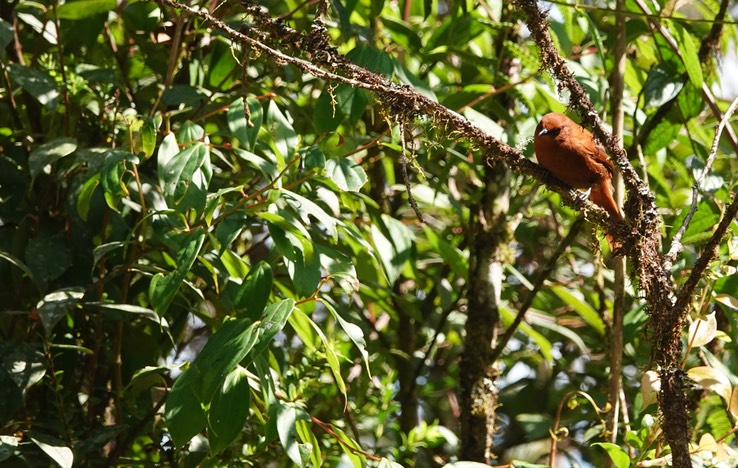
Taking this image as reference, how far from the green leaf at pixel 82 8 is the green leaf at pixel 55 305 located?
591 mm

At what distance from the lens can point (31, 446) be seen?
162 centimetres

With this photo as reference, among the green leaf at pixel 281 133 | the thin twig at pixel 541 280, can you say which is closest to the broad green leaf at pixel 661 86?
the thin twig at pixel 541 280

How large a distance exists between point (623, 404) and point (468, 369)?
357 mm

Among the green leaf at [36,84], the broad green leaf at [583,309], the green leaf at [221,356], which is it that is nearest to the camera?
the green leaf at [221,356]

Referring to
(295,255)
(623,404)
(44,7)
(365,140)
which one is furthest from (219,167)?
(623,404)

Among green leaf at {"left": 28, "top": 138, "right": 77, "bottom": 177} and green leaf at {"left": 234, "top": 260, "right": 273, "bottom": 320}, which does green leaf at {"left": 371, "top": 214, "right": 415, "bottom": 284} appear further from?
green leaf at {"left": 28, "top": 138, "right": 77, "bottom": 177}

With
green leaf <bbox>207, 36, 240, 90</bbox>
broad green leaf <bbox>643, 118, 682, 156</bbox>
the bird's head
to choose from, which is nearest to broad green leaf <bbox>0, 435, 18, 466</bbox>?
green leaf <bbox>207, 36, 240, 90</bbox>

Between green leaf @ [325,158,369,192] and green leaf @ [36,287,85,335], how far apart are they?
1.50 feet

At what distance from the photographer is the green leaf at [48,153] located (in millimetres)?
1532

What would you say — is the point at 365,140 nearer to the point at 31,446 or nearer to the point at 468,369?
the point at 468,369

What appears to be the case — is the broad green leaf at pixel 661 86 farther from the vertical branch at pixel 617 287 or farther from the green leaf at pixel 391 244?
the green leaf at pixel 391 244

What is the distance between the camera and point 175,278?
1.30 m

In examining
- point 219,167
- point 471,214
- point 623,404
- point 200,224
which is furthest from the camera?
point 471,214

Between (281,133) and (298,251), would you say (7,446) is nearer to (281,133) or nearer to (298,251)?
(298,251)
